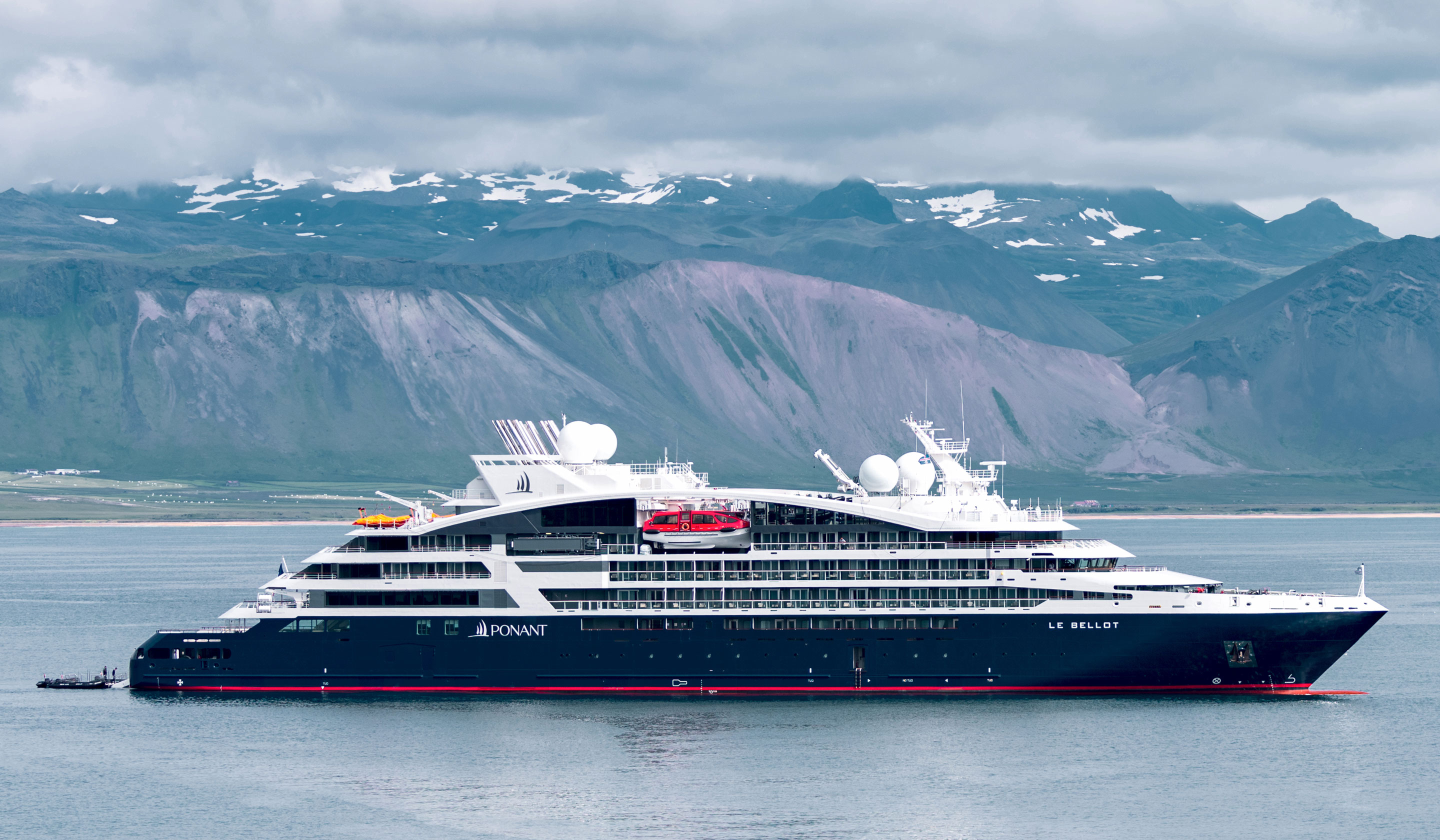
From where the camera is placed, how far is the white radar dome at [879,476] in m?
67.6

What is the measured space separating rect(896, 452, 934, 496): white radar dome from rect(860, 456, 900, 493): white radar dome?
286mm

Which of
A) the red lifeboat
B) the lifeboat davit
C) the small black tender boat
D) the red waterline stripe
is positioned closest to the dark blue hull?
the red waterline stripe

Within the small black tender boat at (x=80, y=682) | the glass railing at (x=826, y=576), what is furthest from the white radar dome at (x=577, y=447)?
the small black tender boat at (x=80, y=682)

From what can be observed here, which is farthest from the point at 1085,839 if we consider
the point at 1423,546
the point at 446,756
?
the point at 1423,546

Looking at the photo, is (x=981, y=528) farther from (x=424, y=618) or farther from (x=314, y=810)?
(x=314, y=810)

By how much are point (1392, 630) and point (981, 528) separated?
111ft

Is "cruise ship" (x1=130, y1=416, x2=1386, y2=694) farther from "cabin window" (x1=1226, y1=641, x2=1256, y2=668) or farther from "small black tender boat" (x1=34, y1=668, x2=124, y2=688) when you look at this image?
"small black tender boat" (x1=34, y1=668, x2=124, y2=688)

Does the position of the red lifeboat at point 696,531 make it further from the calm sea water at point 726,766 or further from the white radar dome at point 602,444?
the calm sea water at point 726,766

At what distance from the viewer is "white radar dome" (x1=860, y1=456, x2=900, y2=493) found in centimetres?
6756

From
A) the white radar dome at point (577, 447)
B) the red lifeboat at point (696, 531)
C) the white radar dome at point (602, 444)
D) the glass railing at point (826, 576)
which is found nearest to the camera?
the glass railing at point (826, 576)

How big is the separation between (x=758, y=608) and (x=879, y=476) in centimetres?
690

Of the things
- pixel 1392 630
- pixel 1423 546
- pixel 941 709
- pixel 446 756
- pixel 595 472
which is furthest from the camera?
pixel 1423 546

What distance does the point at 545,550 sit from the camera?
65625mm

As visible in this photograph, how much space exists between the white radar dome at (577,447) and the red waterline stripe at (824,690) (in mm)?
Result: 8262
